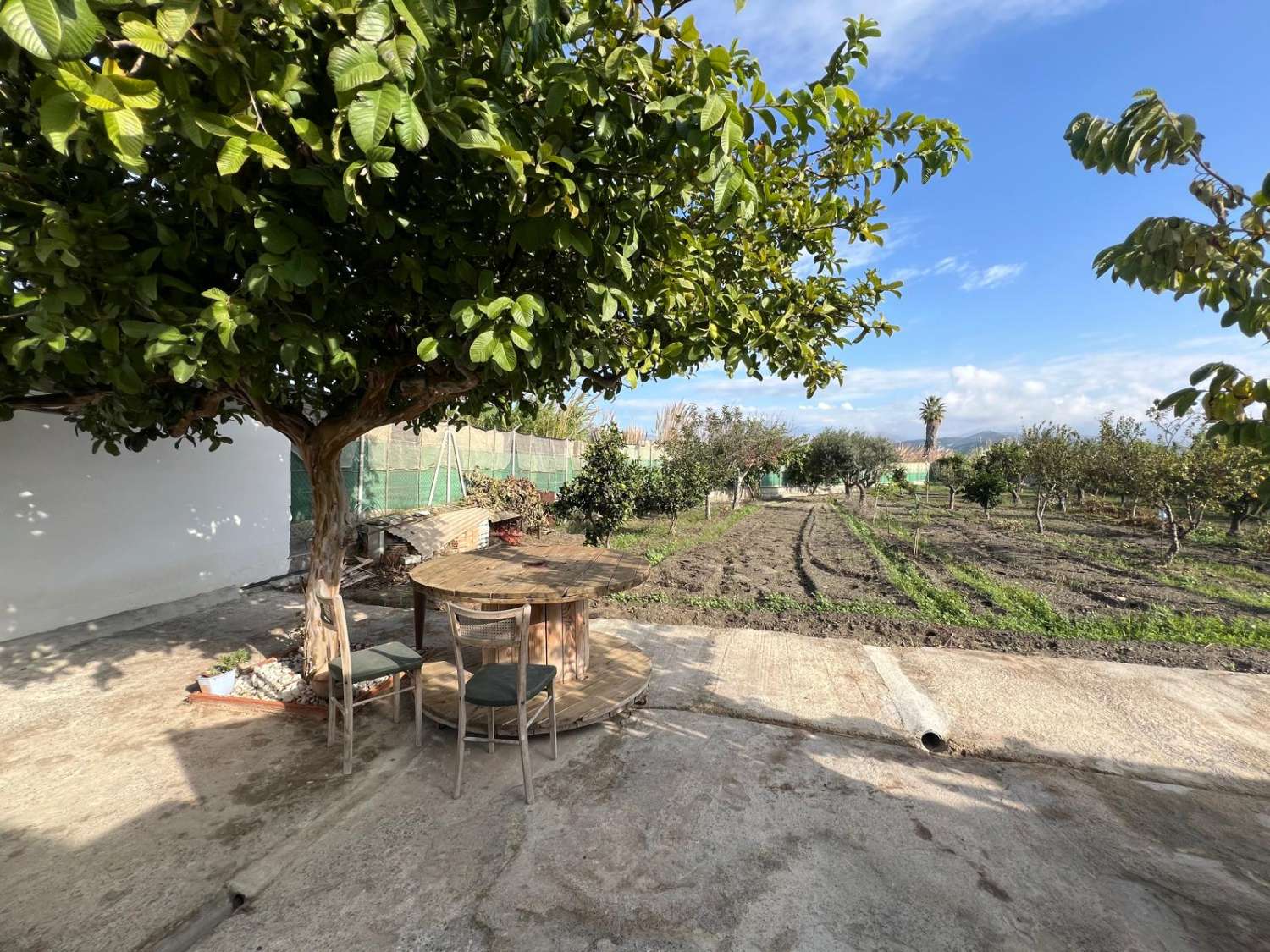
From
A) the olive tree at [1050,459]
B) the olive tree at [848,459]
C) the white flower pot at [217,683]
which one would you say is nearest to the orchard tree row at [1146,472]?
the olive tree at [1050,459]

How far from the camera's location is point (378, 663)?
3178mm

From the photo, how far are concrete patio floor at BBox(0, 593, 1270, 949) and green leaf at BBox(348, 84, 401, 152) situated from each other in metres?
2.58

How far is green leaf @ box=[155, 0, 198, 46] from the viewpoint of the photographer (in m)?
1.31

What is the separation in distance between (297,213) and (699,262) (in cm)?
187

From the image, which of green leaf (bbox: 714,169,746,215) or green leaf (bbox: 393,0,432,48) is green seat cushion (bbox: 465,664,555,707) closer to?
green leaf (bbox: 714,169,746,215)

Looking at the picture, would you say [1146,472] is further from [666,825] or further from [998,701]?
[666,825]

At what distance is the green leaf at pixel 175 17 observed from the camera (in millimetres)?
1312

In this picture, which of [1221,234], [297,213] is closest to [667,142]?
[297,213]

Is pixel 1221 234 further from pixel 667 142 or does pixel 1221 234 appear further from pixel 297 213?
pixel 297 213

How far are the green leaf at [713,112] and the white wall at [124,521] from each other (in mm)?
6345

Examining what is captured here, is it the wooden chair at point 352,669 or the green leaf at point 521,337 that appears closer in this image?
the green leaf at point 521,337

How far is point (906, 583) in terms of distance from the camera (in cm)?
805

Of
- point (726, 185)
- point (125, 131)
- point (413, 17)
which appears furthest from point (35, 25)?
point (726, 185)

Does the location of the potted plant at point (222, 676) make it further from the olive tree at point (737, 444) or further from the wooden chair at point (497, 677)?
the olive tree at point (737, 444)
